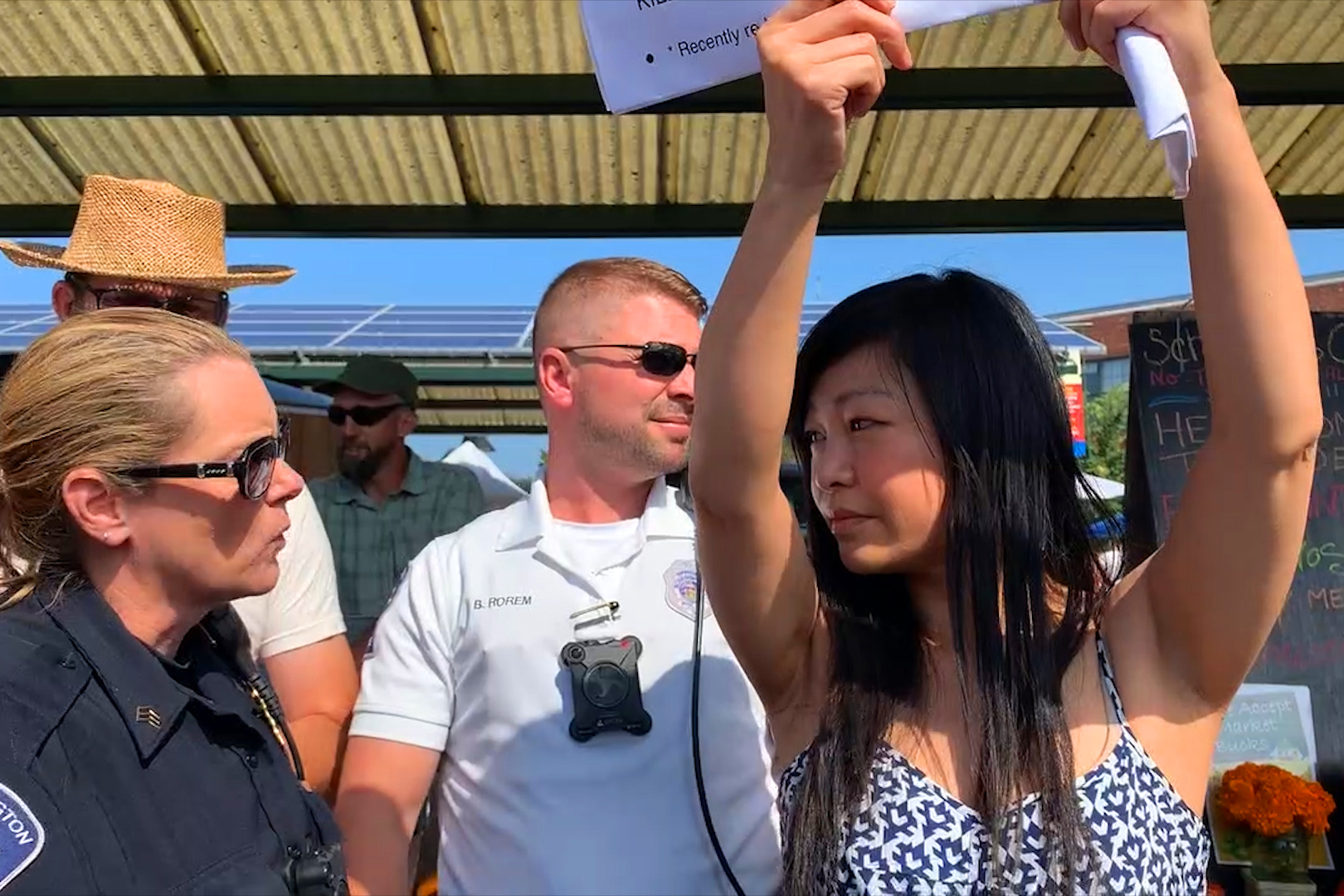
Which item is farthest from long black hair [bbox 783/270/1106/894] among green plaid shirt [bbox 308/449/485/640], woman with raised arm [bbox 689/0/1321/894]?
green plaid shirt [bbox 308/449/485/640]

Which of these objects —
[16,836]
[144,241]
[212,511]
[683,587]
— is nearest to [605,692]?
[683,587]

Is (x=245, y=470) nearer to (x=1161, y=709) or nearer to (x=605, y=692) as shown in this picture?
(x=605, y=692)

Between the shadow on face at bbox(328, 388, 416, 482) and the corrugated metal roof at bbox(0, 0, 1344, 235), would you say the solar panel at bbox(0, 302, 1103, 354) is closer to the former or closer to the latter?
the shadow on face at bbox(328, 388, 416, 482)

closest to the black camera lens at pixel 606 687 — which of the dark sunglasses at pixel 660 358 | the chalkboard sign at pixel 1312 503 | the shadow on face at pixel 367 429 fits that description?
the dark sunglasses at pixel 660 358

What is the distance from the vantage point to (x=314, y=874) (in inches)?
56.7

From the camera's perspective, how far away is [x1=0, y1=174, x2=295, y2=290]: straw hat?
7.59 ft

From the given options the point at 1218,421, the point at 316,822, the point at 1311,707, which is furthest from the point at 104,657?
the point at 1311,707

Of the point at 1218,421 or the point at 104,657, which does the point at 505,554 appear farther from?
the point at 1218,421

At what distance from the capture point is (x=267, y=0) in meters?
2.94

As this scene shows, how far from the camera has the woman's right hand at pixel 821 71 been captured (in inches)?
45.7

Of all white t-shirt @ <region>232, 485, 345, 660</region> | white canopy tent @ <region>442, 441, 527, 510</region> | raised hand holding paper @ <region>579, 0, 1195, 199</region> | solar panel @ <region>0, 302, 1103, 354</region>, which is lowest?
white t-shirt @ <region>232, 485, 345, 660</region>

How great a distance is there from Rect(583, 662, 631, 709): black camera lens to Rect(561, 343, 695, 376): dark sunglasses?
0.63 m

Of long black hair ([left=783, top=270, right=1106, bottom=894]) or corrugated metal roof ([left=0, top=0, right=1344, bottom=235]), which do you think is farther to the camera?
corrugated metal roof ([left=0, top=0, right=1344, bottom=235])

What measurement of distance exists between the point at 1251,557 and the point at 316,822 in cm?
123
